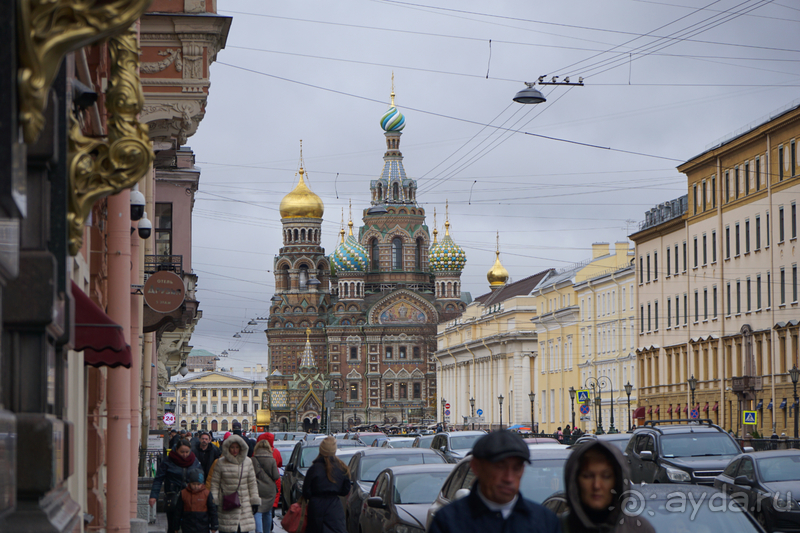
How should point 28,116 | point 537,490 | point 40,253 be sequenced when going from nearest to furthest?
1. point 28,116
2. point 40,253
3. point 537,490

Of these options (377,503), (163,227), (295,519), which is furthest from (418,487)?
(163,227)

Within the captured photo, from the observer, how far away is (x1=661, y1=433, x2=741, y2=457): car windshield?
23.0m

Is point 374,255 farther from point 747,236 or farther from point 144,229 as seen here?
point 144,229

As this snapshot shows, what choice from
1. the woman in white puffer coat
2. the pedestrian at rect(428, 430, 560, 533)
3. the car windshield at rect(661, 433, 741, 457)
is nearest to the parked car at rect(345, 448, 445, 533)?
the woman in white puffer coat

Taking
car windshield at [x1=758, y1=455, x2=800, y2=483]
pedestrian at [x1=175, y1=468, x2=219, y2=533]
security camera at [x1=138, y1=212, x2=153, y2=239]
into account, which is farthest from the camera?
security camera at [x1=138, y1=212, x2=153, y2=239]

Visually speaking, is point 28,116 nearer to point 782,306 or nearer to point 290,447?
point 290,447

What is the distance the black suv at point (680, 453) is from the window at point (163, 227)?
17.0 meters

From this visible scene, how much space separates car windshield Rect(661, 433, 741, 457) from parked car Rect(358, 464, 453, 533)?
27.2ft

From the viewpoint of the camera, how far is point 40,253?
14.4ft

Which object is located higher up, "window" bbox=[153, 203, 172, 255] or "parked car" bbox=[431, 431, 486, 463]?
"window" bbox=[153, 203, 172, 255]

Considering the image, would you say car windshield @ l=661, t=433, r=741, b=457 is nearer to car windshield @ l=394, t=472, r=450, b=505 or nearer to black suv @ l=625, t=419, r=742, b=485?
black suv @ l=625, t=419, r=742, b=485

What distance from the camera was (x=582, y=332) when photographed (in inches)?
3450

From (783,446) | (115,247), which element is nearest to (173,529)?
(115,247)

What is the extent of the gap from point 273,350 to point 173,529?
139 metres
